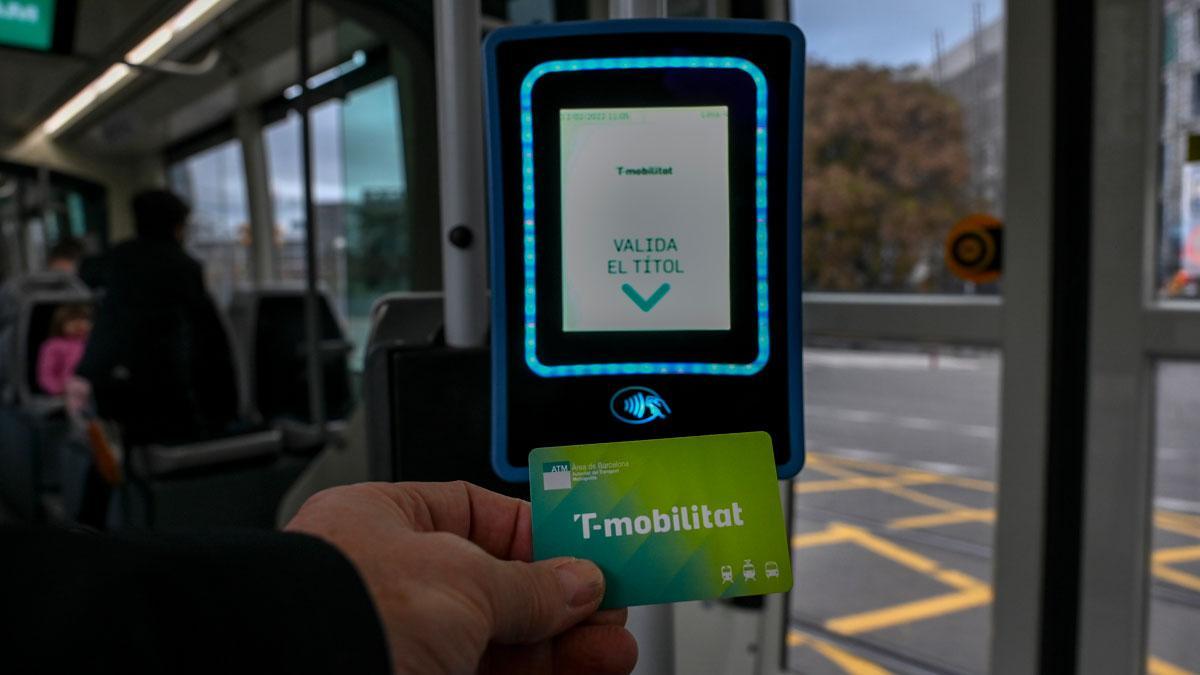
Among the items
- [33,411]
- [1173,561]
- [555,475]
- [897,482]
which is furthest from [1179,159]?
[33,411]

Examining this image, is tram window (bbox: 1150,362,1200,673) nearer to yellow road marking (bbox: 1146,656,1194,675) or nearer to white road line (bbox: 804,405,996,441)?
yellow road marking (bbox: 1146,656,1194,675)

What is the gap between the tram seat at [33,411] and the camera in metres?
4.75

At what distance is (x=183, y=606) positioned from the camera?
0.47m

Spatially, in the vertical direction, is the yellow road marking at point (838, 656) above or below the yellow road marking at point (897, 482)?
above

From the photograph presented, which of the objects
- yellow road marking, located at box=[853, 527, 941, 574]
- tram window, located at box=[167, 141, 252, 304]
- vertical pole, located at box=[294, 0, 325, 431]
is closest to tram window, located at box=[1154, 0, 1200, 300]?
vertical pole, located at box=[294, 0, 325, 431]

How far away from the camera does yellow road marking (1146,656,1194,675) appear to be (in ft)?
6.47

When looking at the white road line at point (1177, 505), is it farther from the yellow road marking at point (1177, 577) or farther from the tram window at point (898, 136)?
the tram window at point (898, 136)

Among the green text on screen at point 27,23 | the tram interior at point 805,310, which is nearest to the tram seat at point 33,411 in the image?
the tram interior at point 805,310

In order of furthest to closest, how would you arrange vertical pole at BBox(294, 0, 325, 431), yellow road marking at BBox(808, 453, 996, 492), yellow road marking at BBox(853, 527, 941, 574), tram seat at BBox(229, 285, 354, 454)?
1. yellow road marking at BBox(808, 453, 996, 492)
2. tram seat at BBox(229, 285, 354, 454)
3. yellow road marking at BBox(853, 527, 941, 574)
4. vertical pole at BBox(294, 0, 325, 431)

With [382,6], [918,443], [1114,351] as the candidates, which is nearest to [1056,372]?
[1114,351]

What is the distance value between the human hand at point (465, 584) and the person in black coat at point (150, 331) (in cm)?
328

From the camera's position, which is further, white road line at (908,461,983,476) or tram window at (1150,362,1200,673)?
white road line at (908,461,983,476)

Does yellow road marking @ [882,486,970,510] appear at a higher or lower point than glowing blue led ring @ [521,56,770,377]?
lower

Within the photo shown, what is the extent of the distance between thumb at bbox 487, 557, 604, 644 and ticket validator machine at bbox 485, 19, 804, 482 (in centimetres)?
29
